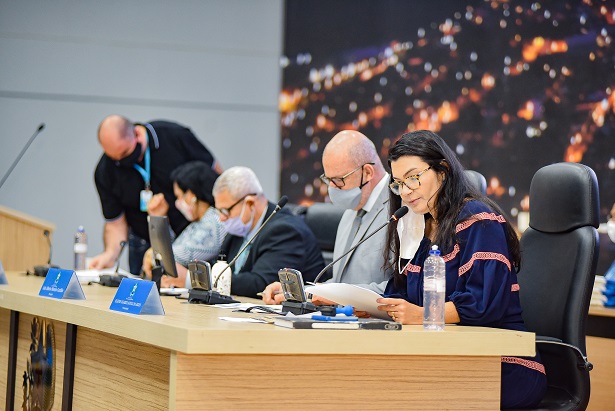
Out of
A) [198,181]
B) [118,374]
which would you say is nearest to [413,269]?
[118,374]

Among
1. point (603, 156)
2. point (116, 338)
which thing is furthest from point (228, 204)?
point (603, 156)

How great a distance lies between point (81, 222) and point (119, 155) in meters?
1.53

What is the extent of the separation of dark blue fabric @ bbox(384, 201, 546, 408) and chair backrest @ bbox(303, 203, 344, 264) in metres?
1.64

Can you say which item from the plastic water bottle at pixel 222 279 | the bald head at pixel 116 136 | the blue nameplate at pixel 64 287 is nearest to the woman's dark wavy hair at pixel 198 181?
the bald head at pixel 116 136

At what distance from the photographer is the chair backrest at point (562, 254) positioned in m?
2.54

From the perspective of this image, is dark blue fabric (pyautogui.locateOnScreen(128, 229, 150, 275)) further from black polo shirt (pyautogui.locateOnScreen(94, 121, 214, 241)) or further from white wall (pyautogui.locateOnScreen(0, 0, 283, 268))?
white wall (pyautogui.locateOnScreen(0, 0, 283, 268))

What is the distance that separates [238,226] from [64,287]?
4.05 feet

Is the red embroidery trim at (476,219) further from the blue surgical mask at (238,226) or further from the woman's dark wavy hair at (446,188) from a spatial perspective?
the blue surgical mask at (238,226)

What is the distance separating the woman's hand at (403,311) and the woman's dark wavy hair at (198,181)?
2.34 m

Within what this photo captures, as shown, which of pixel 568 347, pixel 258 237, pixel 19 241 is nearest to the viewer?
pixel 568 347

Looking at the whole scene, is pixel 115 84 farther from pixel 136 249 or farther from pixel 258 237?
pixel 258 237

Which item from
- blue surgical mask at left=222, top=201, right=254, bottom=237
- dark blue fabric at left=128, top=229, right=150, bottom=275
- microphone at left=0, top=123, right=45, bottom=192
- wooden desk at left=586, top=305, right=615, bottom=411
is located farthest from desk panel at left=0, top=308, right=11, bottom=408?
microphone at left=0, top=123, right=45, bottom=192

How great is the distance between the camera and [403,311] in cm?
211

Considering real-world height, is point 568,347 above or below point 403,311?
below
